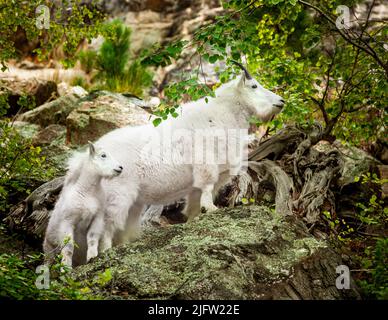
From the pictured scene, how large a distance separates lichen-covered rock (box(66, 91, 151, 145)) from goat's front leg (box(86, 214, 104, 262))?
12.6 feet

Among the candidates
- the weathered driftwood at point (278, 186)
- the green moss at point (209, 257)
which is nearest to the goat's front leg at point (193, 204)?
the green moss at point (209, 257)

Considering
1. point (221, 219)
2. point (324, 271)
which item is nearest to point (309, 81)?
point (221, 219)

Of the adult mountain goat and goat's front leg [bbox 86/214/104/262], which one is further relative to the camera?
the adult mountain goat

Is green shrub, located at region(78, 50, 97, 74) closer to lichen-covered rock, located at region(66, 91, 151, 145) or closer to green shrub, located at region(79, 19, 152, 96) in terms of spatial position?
green shrub, located at region(79, 19, 152, 96)

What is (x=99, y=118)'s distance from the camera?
962cm

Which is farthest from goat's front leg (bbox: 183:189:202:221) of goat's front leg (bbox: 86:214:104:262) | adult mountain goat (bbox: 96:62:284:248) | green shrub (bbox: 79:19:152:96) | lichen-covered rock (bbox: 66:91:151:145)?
Answer: green shrub (bbox: 79:19:152:96)

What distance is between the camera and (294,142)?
8.77 metres

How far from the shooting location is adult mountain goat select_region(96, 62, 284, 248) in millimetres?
6008

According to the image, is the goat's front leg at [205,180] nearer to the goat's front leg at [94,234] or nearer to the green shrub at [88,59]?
the goat's front leg at [94,234]

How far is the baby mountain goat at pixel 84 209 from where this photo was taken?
568cm

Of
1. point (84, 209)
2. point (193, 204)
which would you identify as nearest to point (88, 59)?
point (193, 204)

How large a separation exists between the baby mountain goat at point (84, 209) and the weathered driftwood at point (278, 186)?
1145 millimetres

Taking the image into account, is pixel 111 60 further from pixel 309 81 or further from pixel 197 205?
pixel 197 205
